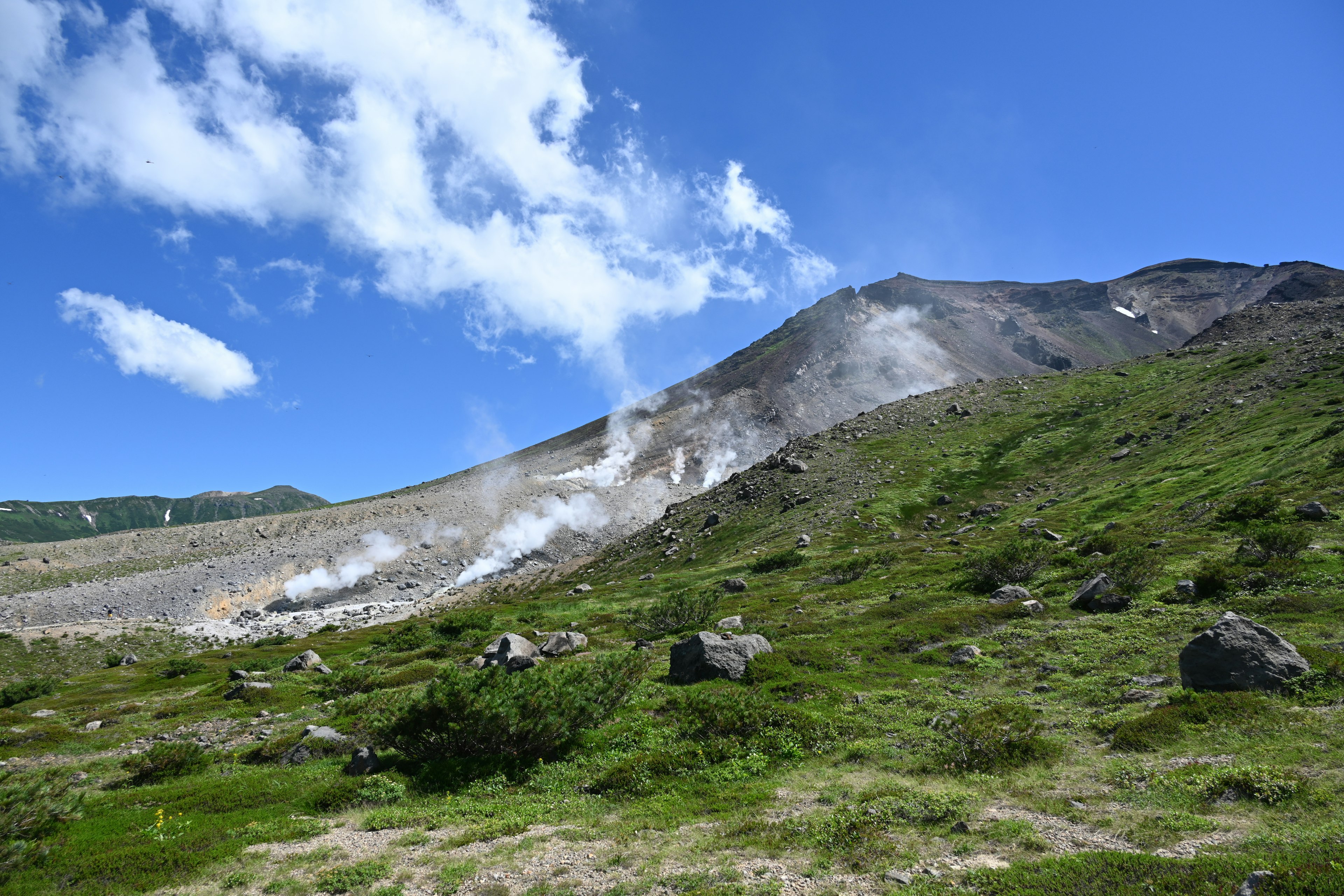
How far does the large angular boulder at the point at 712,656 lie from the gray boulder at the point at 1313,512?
3069 cm

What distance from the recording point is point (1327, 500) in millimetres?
32094

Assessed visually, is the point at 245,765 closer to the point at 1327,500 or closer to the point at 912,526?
the point at 1327,500

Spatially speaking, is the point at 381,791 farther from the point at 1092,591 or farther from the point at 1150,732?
the point at 1092,591

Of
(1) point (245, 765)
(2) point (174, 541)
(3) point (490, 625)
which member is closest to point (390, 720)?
(1) point (245, 765)

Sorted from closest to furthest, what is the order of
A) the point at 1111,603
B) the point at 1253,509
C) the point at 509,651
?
the point at 1111,603
the point at 509,651
the point at 1253,509

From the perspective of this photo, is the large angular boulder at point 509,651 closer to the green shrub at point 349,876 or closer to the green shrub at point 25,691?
the green shrub at point 349,876

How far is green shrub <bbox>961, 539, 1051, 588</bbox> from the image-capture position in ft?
117

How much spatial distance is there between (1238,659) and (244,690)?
43355 mm

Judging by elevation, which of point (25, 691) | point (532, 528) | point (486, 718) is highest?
point (532, 528)

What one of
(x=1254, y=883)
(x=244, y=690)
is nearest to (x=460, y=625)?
(x=244, y=690)

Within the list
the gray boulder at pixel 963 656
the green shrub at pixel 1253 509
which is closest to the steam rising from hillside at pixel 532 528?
the gray boulder at pixel 963 656

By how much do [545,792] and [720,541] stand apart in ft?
202

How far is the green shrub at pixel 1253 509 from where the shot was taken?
33.2 m

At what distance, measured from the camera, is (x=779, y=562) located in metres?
55.9
